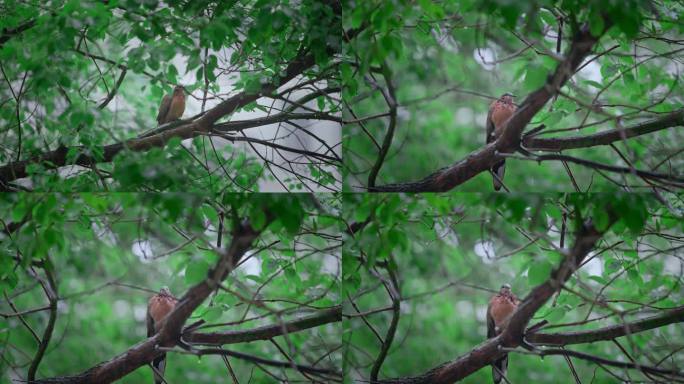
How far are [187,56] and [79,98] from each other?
13.3 inches

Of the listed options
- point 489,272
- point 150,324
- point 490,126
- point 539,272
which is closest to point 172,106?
point 150,324

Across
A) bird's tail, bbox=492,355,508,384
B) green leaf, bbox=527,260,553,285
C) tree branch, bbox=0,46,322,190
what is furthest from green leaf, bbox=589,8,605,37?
bird's tail, bbox=492,355,508,384

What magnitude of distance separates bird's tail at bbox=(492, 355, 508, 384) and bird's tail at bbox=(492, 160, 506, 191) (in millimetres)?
482

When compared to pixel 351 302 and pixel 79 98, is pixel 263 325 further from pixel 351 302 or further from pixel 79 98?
pixel 79 98

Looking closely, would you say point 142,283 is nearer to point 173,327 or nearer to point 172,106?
point 173,327

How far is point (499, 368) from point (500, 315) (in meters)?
0.15

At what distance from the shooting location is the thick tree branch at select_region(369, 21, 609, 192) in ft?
7.27

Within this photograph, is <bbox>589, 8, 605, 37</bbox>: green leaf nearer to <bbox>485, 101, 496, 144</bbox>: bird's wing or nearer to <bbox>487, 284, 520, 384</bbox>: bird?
<bbox>485, 101, 496, 144</bbox>: bird's wing

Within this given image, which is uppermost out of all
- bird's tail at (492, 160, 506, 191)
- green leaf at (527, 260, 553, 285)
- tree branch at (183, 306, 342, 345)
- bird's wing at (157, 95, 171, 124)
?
bird's wing at (157, 95, 171, 124)

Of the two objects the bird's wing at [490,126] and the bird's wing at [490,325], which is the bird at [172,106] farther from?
the bird's wing at [490,325]

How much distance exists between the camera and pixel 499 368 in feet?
7.62

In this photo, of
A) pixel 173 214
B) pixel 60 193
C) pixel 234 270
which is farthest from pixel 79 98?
pixel 234 270

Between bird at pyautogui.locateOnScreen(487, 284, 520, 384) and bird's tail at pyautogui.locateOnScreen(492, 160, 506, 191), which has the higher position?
bird's tail at pyautogui.locateOnScreen(492, 160, 506, 191)

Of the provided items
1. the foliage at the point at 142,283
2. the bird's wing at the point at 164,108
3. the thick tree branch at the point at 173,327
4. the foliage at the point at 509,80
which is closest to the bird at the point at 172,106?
the bird's wing at the point at 164,108
